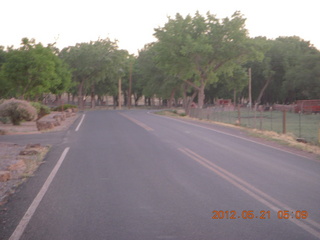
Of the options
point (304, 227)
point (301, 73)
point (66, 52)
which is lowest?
point (304, 227)

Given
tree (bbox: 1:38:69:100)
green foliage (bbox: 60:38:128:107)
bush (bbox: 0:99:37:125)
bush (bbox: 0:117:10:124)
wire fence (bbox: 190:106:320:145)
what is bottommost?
wire fence (bbox: 190:106:320:145)

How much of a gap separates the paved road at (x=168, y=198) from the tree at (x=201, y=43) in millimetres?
33891

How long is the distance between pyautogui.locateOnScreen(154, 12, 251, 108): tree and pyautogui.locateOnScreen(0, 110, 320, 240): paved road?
111ft

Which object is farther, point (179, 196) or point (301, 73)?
point (301, 73)

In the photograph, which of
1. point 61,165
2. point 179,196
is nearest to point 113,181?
point 179,196

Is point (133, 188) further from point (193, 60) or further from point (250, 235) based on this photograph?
point (193, 60)

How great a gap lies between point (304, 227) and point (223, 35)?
139 feet

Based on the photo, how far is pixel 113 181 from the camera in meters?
9.39

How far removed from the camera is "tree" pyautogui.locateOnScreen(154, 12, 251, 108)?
46.1 metres

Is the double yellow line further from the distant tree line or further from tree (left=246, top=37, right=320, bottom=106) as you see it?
tree (left=246, top=37, right=320, bottom=106)

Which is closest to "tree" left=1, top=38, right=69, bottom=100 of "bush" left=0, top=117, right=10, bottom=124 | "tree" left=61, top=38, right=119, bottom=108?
"bush" left=0, top=117, right=10, bottom=124
